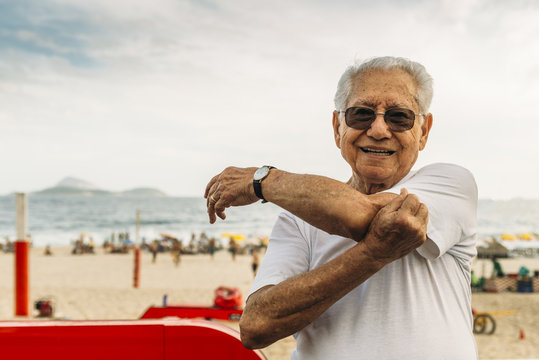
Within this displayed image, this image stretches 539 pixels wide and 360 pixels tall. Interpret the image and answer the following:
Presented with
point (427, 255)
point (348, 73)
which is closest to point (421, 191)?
point (427, 255)

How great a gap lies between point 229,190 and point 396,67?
22.3 inches

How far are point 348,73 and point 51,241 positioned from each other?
39426mm

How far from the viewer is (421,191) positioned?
1104 mm

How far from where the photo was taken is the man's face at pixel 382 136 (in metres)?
1.27

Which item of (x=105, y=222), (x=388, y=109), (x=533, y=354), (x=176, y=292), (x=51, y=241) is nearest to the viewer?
(x=388, y=109)

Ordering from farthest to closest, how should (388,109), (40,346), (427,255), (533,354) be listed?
(533,354) → (40,346) → (388,109) → (427,255)

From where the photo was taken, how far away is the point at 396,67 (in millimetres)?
1275

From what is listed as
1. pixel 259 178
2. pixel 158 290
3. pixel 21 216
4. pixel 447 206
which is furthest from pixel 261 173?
pixel 158 290

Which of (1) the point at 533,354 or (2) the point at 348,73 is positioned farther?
(1) the point at 533,354

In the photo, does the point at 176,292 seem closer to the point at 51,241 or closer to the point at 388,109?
the point at 388,109

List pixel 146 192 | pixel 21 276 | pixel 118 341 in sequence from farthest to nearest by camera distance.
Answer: pixel 146 192
pixel 21 276
pixel 118 341

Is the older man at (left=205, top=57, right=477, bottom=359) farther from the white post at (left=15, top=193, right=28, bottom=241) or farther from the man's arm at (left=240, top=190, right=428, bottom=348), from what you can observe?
the white post at (left=15, top=193, right=28, bottom=241)

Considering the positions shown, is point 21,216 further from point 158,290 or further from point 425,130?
point 425,130

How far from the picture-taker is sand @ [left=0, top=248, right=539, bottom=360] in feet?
28.5
